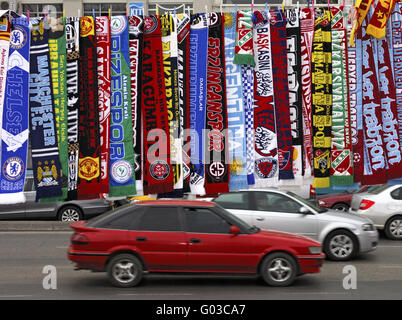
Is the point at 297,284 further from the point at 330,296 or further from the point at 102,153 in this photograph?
the point at 102,153

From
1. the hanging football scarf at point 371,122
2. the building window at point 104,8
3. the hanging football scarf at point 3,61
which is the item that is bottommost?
the hanging football scarf at point 371,122

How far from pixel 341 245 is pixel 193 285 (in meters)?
3.73

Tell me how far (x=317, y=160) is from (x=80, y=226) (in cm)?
1026

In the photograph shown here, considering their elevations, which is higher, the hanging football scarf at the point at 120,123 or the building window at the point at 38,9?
the building window at the point at 38,9

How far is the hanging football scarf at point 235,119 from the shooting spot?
59.6 feet

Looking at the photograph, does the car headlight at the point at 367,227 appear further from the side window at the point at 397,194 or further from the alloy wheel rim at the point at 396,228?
the side window at the point at 397,194

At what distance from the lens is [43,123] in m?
17.6

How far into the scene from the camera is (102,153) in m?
17.9

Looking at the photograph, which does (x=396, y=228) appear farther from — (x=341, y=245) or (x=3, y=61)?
(x=3, y=61)

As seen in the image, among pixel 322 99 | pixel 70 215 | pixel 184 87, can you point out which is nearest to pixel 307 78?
pixel 322 99

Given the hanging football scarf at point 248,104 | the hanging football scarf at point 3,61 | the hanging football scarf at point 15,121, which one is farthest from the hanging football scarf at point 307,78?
the hanging football scarf at point 3,61

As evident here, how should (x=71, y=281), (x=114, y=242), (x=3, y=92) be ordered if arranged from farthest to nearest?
(x=3, y=92) < (x=71, y=281) < (x=114, y=242)

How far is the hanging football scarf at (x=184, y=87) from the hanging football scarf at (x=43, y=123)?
11.8ft

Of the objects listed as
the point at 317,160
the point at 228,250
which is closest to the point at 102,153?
the point at 317,160
